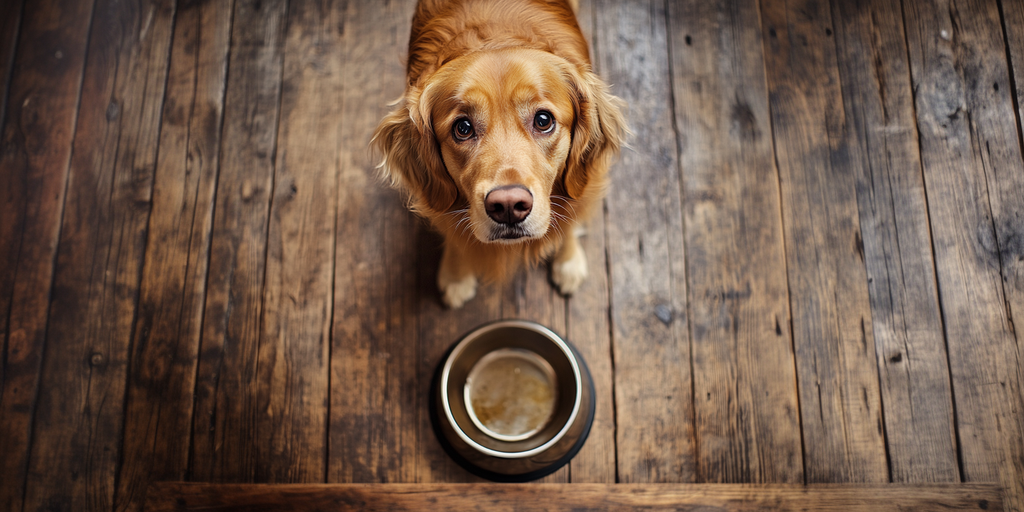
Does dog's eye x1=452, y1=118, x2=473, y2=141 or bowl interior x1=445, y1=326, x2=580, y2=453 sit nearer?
dog's eye x1=452, y1=118, x2=473, y2=141

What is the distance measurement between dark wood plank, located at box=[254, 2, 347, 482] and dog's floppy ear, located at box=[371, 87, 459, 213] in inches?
22.7

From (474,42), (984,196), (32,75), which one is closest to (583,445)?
(474,42)

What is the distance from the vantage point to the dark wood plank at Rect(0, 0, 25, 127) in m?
2.21

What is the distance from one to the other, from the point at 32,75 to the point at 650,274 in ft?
9.05

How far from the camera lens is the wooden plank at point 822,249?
1894 millimetres

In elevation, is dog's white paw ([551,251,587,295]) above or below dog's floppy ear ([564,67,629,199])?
below

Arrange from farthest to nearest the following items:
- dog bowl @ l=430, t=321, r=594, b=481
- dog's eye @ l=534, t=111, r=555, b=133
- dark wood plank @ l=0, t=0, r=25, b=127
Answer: dark wood plank @ l=0, t=0, r=25, b=127 < dog bowl @ l=430, t=321, r=594, b=481 < dog's eye @ l=534, t=111, r=555, b=133

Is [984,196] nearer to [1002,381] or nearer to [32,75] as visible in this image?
[1002,381]

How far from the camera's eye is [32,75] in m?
2.23

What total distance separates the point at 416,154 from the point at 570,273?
0.74 metres

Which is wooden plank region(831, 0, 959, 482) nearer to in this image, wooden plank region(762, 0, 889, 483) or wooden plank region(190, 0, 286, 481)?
wooden plank region(762, 0, 889, 483)

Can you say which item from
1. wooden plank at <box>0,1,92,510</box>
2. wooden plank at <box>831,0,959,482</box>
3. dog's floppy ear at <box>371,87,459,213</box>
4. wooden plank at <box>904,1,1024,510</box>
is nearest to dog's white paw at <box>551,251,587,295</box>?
dog's floppy ear at <box>371,87,459,213</box>

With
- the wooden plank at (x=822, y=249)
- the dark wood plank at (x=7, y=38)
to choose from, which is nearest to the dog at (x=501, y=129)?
the wooden plank at (x=822, y=249)

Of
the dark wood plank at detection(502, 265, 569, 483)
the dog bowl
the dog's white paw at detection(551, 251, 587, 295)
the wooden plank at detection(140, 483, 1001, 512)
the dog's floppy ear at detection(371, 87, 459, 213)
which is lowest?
the wooden plank at detection(140, 483, 1001, 512)
